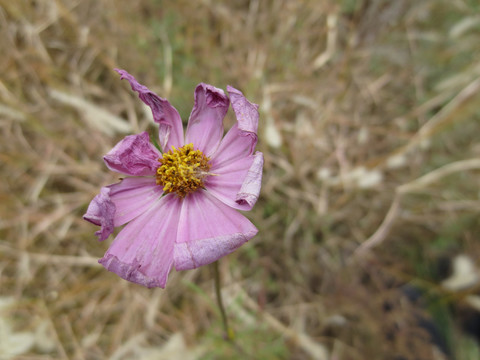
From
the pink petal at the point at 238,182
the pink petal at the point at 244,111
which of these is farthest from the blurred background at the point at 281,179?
the pink petal at the point at 244,111

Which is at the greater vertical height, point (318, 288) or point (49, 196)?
point (49, 196)

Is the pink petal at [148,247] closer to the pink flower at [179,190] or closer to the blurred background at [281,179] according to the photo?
the pink flower at [179,190]

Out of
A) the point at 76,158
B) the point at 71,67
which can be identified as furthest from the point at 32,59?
the point at 76,158

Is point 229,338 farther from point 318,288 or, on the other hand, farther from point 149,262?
point 318,288

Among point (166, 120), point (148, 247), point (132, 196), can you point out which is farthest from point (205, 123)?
point (148, 247)

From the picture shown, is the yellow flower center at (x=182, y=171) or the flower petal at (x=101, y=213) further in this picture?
the yellow flower center at (x=182, y=171)

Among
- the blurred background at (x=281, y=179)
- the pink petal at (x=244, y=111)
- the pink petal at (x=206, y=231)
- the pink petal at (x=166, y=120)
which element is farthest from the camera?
the blurred background at (x=281, y=179)

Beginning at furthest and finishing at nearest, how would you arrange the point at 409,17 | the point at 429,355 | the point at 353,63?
the point at 353,63
the point at 409,17
the point at 429,355

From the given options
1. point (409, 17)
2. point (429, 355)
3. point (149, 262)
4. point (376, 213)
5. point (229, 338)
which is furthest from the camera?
point (409, 17)
